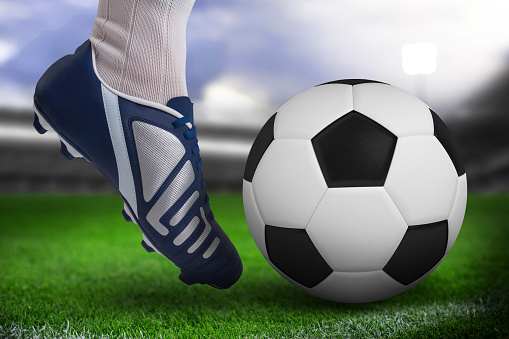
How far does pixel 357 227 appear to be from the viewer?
1.31 meters

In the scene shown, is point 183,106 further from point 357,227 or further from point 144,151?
point 357,227

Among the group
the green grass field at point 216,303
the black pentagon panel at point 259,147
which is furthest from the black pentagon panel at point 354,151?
the green grass field at point 216,303

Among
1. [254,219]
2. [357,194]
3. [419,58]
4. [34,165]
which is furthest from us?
[34,165]

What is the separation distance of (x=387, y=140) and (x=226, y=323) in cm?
72

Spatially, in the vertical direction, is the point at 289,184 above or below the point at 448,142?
below

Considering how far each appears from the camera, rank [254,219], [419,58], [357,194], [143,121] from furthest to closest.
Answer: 1. [419,58]
2. [254,219]
3. [143,121]
4. [357,194]

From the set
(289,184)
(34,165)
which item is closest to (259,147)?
(289,184)

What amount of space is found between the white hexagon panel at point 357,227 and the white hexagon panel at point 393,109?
225mm

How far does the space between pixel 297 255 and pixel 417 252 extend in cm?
36

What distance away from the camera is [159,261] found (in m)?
2.33

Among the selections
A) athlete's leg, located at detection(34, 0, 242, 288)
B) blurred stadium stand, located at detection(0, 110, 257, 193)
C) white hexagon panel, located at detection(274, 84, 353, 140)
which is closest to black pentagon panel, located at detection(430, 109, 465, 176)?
white hexagon panel, located at detection(274, 84, 353, 140)

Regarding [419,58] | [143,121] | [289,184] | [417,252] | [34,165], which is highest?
[143,121]

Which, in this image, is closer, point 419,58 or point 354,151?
point 354,151

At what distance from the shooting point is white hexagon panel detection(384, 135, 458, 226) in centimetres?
133
